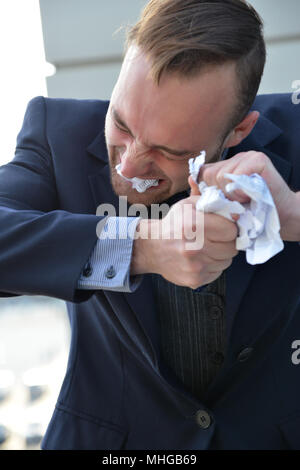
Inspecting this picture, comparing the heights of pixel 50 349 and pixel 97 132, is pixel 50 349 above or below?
below

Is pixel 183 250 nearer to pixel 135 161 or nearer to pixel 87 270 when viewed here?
pixel 87 270

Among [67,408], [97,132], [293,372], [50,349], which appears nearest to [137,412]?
[67,408]

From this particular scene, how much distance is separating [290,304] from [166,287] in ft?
1.04

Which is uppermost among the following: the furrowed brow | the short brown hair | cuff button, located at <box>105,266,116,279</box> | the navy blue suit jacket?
the short brown hair

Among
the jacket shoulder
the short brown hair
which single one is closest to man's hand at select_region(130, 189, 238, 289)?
the short brown hair

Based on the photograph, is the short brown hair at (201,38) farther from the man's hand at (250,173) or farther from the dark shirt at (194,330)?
the dark shirt at (194,330)

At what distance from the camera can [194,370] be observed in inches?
51.2

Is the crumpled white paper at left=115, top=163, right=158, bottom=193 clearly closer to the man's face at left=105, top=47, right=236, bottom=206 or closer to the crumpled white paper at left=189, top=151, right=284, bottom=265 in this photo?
the man's face at left=105, top=47, right=236, bottom=206

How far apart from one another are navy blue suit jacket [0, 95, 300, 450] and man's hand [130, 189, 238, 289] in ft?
0.79

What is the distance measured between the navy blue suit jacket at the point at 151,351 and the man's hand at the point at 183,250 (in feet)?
0.79

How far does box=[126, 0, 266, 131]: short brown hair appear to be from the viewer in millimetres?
1040

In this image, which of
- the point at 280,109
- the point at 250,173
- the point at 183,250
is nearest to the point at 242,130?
the point at 280,109

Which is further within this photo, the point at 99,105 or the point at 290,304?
the point at 99,105
